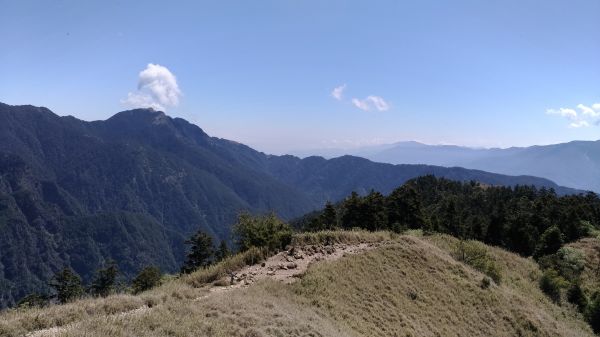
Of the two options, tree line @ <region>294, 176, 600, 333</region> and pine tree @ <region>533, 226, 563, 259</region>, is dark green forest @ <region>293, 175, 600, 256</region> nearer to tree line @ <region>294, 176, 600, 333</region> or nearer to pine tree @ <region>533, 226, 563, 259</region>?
tree line @ <region>294, 176, 600, 333</region>

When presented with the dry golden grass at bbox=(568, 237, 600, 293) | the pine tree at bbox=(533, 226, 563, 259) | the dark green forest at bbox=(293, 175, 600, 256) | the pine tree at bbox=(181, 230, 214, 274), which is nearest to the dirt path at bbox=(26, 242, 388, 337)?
the dark green forest at bbox=(293, 175, 600, 256)

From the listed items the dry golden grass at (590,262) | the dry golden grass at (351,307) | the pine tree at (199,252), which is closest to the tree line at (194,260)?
the pine tree at (199,252)

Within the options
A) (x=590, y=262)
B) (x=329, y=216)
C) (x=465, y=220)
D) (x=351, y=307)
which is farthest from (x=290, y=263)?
(x=465, y=220)

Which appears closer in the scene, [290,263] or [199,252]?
[290,263]

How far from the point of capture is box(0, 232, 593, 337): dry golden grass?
12.8m

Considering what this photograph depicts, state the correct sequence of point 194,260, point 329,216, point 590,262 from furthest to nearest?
point 329,216 < point 194,260 < point 590,262

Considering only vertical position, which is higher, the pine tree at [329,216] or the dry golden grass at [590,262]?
the pine tree at [329,216]

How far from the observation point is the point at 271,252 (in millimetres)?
26234

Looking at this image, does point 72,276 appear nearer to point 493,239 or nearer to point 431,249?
point 431,249

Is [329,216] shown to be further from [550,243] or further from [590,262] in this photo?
[590,262]

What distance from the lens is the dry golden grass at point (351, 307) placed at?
12.8 m

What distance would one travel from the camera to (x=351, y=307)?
20.6 m

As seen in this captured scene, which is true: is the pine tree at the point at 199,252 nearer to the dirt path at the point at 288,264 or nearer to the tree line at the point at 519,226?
the tree line at the point at 519,226

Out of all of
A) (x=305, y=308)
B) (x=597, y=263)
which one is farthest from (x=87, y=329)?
(x=597, y=263)
